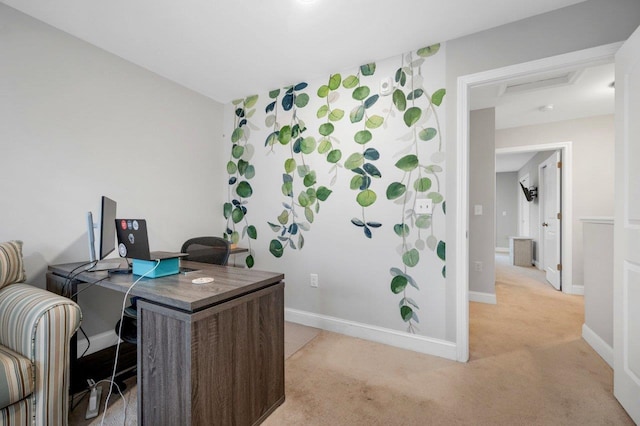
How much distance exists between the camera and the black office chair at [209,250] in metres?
2.14

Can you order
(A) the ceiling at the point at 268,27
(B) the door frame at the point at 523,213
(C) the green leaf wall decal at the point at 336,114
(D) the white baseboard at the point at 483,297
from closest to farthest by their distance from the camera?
(A) the ceiling at the point at 268,27, (C) the green leaf wall decal at the point at 336,114, (D) the white baseboard at the point at 483,297, (B) the door frame at the point at 523,213

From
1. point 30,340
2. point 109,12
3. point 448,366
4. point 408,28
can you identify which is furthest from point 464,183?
point 109,12

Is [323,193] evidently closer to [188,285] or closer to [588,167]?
[188,285]

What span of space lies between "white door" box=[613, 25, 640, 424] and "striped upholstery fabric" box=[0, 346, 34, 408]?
2813mm

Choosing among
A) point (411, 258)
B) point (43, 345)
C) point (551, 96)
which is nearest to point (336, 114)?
point (411, 258)

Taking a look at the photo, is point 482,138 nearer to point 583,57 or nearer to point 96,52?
point 583,57

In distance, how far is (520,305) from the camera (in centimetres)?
320

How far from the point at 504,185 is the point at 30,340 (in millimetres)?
10154

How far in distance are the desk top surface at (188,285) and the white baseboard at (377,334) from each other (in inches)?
48.1

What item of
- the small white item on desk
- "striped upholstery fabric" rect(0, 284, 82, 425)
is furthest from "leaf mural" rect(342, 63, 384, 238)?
"striped upholstery fabric" rect(0, 284, 82, 425)

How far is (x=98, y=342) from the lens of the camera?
6.97 feet

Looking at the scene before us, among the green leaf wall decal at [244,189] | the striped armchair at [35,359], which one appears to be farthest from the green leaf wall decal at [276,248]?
the striped armchair at [35,359]

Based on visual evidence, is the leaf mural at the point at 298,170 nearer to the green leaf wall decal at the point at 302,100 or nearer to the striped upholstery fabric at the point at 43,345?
the green leaf wall decal at the point at 302,100

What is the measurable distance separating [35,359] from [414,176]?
2406mm
